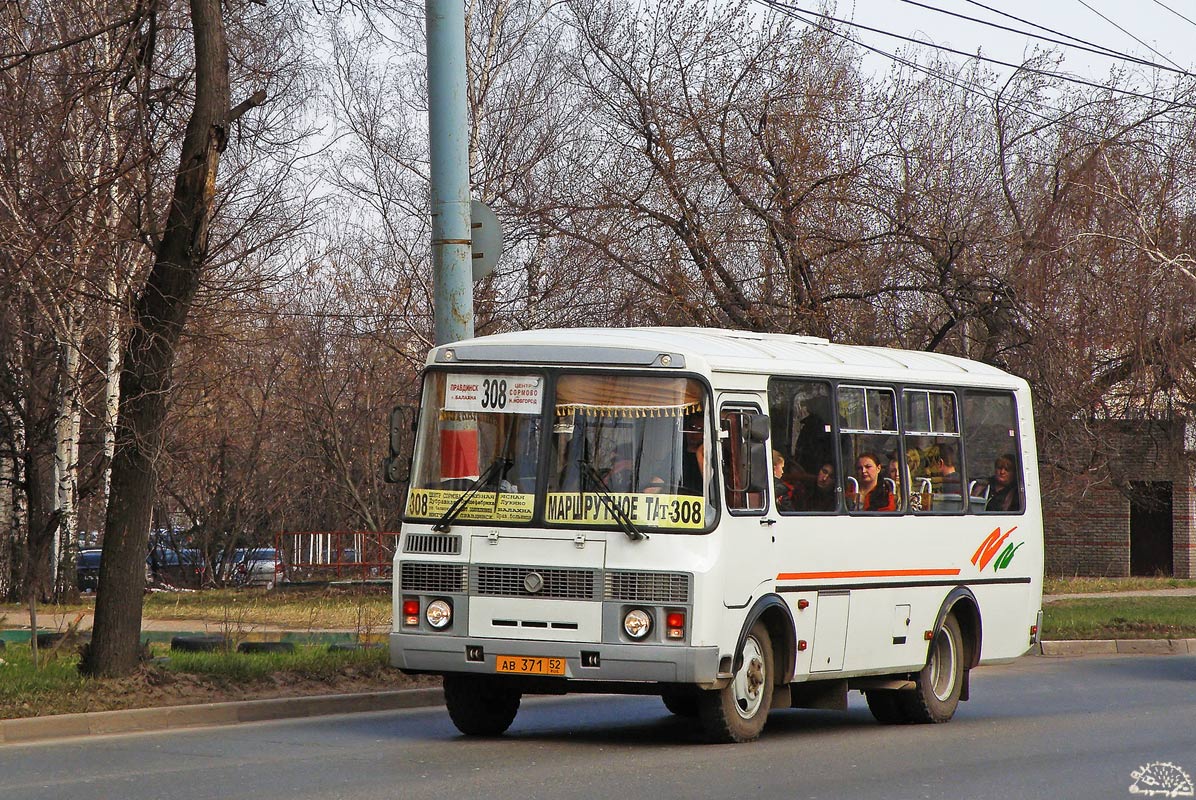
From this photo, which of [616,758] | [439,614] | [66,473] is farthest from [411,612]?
[66,473]

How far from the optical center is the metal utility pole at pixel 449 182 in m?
14.5

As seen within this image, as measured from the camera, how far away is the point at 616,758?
10641 mm

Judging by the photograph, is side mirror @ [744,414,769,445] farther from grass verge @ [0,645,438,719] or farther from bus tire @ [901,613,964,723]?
grass verge @ [0,645,438,719]

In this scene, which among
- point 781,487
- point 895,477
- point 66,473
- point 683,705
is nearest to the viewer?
point 781,487

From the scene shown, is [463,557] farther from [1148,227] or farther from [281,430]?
[281,430]

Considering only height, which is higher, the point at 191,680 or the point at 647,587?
the point at 647,587

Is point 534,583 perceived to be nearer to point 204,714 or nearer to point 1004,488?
point 204,714

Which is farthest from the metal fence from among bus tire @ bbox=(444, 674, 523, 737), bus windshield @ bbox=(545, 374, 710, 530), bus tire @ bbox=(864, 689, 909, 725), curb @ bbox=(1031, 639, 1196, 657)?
bus windshield @ bbox=(545, 374, 710, 530)

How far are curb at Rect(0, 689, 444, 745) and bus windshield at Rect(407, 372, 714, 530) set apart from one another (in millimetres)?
2511

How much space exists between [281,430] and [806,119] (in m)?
21.5

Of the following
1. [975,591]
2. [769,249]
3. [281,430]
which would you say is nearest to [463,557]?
[975,591]

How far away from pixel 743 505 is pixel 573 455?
4.14 feet

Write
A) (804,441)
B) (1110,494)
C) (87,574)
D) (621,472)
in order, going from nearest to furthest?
(621,472) → (804,441) → (87,574) → (1110,494)

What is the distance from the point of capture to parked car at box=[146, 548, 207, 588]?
39.9m
